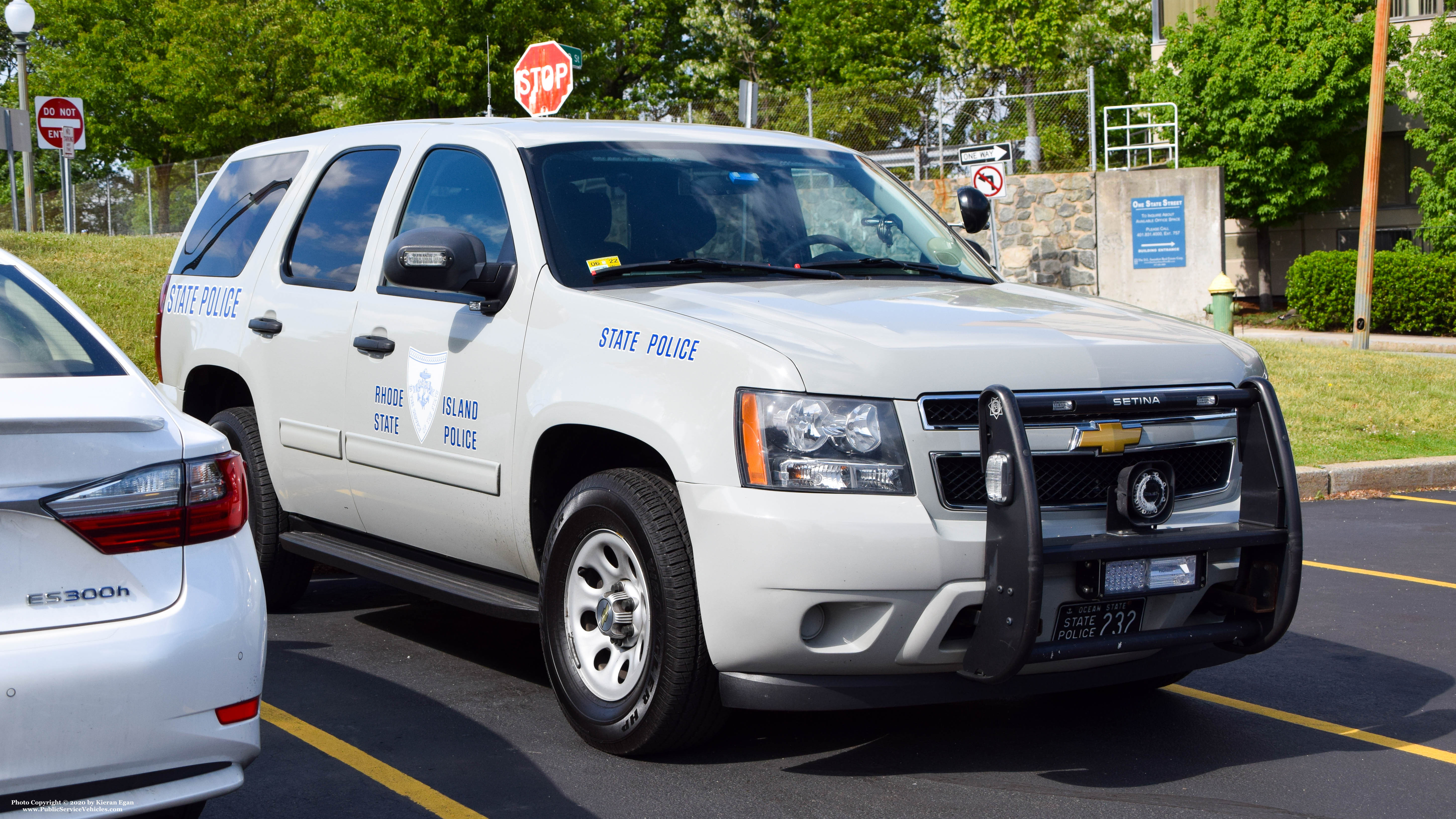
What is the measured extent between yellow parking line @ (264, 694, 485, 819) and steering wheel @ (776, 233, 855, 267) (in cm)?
209

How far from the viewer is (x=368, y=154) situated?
5.90 m

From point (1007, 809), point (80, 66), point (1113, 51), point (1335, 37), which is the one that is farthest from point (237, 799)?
point (1113, 51)

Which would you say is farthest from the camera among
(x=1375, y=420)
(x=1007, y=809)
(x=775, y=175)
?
(x=1375, y=420)

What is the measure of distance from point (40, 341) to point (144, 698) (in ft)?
3.17

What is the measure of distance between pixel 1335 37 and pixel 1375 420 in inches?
939

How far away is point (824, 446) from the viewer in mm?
3807

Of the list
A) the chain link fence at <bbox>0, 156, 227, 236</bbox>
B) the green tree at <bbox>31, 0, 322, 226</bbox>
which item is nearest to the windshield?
the chain link fence at <bbox>0, 156, 227, 236</bbox>

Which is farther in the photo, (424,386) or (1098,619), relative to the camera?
(424,386)

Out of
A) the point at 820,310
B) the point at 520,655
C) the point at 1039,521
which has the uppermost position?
the point at 820,310

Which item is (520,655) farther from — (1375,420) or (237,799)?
(1375,420)

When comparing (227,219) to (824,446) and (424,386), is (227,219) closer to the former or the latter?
(424,386)

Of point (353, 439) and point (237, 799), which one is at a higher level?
point (353, 439)

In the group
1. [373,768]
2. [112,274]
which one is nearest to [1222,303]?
[112,274]

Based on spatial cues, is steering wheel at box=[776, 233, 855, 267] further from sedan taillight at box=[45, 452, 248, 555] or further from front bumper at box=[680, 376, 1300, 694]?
sedan taillight at box=[45, 452, 248, 555]
